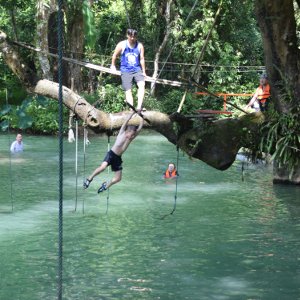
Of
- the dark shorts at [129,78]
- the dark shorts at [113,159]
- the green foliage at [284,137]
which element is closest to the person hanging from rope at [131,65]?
the dark shorts at [129,78]

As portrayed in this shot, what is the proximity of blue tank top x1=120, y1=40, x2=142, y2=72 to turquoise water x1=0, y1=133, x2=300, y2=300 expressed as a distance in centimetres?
246

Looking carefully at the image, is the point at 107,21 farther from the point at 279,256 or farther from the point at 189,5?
the point at 279,256

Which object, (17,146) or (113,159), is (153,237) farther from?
(17,146)

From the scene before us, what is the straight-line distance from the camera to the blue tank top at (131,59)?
25.4ft

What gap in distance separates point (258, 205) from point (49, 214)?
3948mm

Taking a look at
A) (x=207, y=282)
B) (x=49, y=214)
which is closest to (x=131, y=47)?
(x=207, y=282)

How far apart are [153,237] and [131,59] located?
357cm

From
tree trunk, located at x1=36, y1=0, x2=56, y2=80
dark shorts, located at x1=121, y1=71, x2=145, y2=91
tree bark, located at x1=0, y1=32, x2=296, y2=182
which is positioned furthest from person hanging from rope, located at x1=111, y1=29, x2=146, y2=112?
tree trunk, located at x1=36, y1=0, x2=56, y2=80

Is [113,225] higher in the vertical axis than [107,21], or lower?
lower

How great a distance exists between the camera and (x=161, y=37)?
28.5 m

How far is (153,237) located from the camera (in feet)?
34.2

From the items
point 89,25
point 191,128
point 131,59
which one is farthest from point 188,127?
point 89,25

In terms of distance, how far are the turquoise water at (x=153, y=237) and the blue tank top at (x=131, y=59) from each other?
8.09 ft

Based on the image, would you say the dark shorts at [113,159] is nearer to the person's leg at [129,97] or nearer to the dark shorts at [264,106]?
the person's leg at [129,97]
